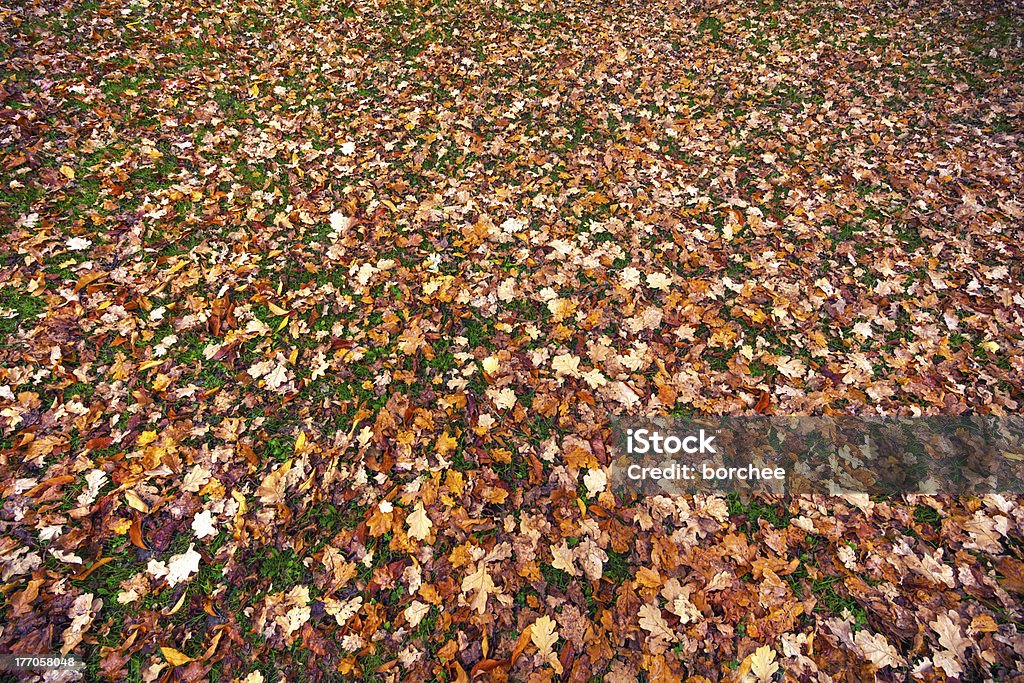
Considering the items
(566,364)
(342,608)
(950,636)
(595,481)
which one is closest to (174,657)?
(342,608)

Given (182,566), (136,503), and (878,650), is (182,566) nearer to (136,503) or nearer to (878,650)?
(136,503)

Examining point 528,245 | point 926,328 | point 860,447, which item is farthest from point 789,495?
point 528,245

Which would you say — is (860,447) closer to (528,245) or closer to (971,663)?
(971,663)

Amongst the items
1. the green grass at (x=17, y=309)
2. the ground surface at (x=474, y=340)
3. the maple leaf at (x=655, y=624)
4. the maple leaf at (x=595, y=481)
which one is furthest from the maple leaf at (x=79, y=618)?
the maple leaf at (x=655, y=624)

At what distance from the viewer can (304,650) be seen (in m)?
2.67

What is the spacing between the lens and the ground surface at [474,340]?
9.07 ft

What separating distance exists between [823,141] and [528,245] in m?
3.65

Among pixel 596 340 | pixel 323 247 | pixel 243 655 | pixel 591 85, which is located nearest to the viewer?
pixel 243 655

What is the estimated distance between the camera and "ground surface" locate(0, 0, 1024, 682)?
109 inches

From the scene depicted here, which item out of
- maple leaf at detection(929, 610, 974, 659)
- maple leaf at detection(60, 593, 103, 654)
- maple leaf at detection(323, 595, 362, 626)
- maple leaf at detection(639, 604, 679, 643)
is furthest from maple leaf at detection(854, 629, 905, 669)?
maple leaf at detection(60, 593, 103, 654)

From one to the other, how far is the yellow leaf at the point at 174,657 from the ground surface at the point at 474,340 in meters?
0.03

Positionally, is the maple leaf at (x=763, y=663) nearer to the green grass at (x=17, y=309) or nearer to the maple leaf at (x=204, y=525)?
the maple leaf at (x=204, y=525)

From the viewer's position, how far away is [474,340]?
158 inches

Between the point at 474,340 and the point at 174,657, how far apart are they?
2.50m
